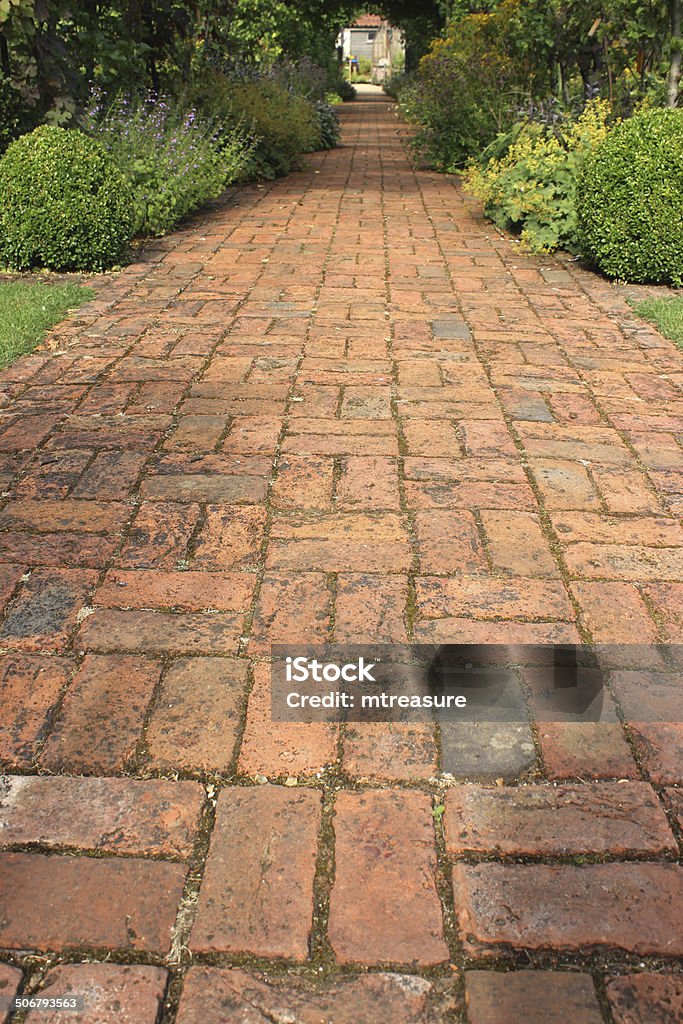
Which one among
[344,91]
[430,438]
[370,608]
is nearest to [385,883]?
[370,608]

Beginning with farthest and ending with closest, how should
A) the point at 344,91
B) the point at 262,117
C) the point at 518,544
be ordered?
the point at 344,91
the point at 262,117
the point at 518,544

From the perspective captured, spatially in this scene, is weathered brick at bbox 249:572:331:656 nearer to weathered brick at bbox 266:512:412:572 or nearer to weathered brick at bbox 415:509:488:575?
weathered brick at bbox 266:512:412:572

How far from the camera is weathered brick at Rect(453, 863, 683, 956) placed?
1580mm

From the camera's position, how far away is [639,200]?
570 centimetres

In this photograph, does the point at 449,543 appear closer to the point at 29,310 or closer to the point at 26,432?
the point at 26,432

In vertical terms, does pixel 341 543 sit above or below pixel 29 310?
below

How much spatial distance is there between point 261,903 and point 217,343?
3.51 m

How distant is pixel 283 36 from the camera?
15562mm

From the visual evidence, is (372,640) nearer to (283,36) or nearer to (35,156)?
(35,156)

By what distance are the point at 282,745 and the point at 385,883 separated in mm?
433

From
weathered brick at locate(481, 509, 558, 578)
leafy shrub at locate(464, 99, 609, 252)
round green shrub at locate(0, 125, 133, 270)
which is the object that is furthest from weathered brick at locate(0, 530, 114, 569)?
leafy shrub at locate(464, 99, 609, 252)

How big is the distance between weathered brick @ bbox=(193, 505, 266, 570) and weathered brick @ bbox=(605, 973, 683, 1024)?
155 cm

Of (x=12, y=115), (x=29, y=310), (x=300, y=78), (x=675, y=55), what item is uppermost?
(x=675, y=55)

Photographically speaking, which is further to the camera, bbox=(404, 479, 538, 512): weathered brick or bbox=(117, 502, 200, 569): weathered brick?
bbox=(404, 479, 538, 512): weathered brick
